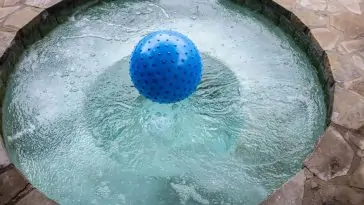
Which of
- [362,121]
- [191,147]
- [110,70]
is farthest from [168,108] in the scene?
[362,121]

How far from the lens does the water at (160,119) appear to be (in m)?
3.87

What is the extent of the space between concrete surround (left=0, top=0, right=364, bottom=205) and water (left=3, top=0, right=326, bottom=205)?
176 millimetres

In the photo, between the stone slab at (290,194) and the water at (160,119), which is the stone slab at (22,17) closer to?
the water at (160,119)

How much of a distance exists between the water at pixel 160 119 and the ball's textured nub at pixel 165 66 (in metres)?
0.70

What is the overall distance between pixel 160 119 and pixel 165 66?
1.01m

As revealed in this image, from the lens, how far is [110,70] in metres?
4.82

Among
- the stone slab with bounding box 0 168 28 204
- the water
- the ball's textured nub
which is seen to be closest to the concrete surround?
the stone slab with bounding box 0 168 28 204

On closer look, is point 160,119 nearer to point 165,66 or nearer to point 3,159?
point 165,66

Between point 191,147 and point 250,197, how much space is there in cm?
73

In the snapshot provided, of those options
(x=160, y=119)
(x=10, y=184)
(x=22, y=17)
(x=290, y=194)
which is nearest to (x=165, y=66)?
(x=160, y=119)

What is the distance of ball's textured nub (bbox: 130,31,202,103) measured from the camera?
11.4ft

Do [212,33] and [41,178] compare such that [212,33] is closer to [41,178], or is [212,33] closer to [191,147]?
[191,147]

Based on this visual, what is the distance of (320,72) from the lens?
4.86m

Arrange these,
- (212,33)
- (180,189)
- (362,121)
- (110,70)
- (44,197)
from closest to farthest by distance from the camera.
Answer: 1. (44,197)
2. (180,189)
3. (362,121)
4. (110,70)
5. (212,33)
